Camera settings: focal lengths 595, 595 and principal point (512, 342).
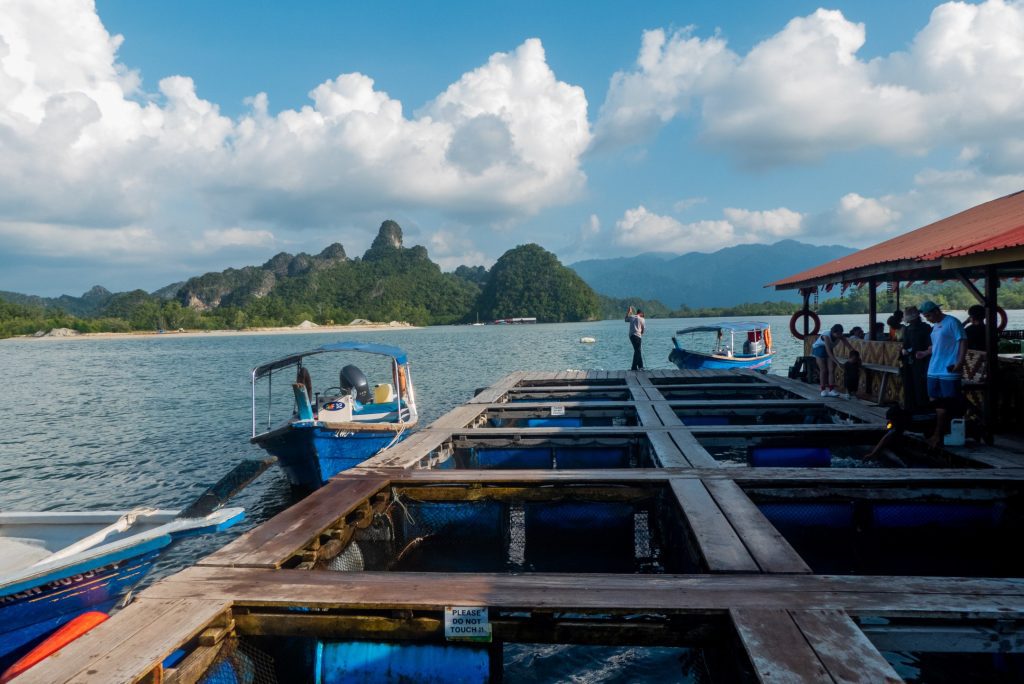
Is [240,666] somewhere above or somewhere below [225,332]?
below

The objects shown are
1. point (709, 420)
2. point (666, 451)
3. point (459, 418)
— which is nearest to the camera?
point (666, 451)

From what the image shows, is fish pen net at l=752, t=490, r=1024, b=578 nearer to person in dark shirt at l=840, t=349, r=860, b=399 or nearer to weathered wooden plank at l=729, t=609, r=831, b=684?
weathered wooden plank at l=729, t=609, r=831, b=684

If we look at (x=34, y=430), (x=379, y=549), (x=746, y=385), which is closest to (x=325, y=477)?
(x=379, y=549)

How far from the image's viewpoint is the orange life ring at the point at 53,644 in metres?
3.62

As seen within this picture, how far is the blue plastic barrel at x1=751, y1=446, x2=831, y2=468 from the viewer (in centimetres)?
734

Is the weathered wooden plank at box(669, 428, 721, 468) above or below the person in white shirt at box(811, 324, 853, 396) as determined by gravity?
below

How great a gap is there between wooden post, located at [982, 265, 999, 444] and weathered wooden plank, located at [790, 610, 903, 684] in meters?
5.52

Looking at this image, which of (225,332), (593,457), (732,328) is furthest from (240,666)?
(225,332)

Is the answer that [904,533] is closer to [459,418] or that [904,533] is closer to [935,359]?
[935,359]

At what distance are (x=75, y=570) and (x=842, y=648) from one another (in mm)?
5906

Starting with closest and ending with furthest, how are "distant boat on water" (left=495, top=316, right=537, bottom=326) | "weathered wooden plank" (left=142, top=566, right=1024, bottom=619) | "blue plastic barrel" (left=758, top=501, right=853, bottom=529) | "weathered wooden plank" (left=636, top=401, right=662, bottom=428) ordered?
"weathered wooden plank" (left=142, top=566, right=1024, bottom=619) → "blue plastic barrel" (left=758, top=501, right=853, bottom=529) → "weathered wooden plank" (left=636, top=401, right=662, bottom=428) → "distant boat on water" (left=495, top=316, right=537, bottom=326)

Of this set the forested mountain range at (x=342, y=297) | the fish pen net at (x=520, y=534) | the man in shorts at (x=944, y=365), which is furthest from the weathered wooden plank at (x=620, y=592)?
the forested mountain range at (x=342, y=297)

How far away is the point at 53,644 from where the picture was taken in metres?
3.81

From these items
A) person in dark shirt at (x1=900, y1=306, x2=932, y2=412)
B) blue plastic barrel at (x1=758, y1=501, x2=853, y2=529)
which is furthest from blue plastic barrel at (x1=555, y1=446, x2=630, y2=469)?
person in dark shirt at (x1=900, y1=306, x2=932, y2=412)
